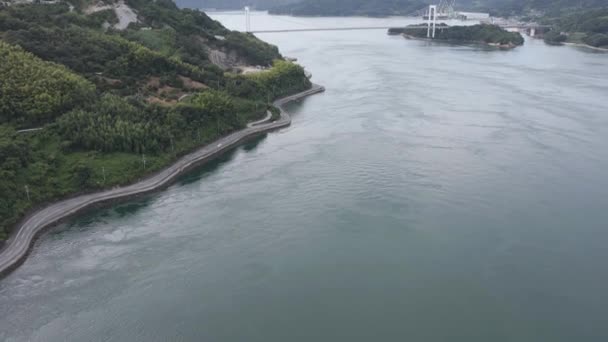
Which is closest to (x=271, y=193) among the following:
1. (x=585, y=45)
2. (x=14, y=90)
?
(x=14, y=90)

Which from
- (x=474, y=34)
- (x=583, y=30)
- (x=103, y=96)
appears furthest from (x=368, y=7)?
(x=103, y=96)

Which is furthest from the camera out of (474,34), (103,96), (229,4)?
(229,4)

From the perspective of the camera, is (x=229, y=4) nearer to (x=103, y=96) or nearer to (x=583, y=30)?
(x=583, y=30)

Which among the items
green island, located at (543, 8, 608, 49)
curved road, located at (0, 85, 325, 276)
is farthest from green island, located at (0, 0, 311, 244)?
green island, located at (543, 8, 608, 49)

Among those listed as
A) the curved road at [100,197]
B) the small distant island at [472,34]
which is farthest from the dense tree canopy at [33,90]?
the small distant island at [472,34]

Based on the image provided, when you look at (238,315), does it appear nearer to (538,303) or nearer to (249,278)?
(249,278)

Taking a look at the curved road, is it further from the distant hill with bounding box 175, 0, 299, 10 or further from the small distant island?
the distant hill with bounding box 175, 0, 299, 10

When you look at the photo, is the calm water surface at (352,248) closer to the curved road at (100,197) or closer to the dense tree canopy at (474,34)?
the curved road at (100,197)
